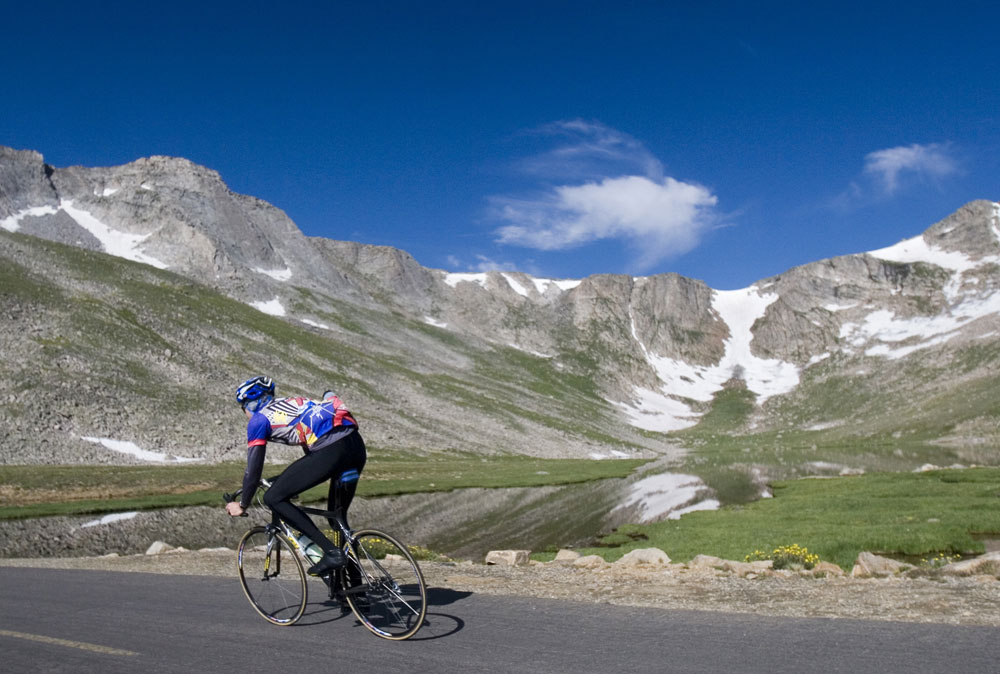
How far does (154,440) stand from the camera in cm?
9256

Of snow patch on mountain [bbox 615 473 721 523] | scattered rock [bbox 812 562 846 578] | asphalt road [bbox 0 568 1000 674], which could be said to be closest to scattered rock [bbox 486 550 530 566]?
asphalt road [bbox 0 568 1000 674]

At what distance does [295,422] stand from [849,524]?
37952 mm

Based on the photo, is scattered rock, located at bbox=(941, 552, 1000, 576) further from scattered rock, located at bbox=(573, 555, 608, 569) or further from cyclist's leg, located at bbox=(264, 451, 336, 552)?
cyclist's leg, located at bbox=(264, 451, 336, 552)

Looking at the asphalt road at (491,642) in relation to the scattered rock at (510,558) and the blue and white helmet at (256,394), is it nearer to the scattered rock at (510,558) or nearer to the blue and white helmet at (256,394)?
the blue and white helmet at (256,394)

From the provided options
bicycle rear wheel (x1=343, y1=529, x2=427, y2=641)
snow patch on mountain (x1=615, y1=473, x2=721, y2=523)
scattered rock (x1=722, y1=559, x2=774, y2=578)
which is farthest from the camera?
snow patch on mountain (x1=615, y1=473, x2=721, y2=523)

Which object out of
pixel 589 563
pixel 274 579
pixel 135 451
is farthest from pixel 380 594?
pixel 135 451

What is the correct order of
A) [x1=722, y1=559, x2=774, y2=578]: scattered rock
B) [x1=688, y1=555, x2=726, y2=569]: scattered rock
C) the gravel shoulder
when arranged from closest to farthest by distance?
the gravel shoulder → [x1=722, y1=559, x2=774, y2=578]: scattered rock → [x1=688, y1=555, x2=726, y2=569]: scattered rock

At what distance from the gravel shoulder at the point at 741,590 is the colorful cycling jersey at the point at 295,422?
610 centimetres

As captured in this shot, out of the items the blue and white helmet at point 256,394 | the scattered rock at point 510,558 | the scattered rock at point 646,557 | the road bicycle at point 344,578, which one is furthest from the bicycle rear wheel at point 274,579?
the scattered rock at point 646,557

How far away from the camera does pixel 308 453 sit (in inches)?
442

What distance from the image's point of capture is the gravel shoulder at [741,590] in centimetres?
1154

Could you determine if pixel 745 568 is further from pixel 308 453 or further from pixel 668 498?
pixel 668 498

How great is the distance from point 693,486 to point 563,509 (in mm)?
23462

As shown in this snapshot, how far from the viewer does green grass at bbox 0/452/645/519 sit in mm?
55812
